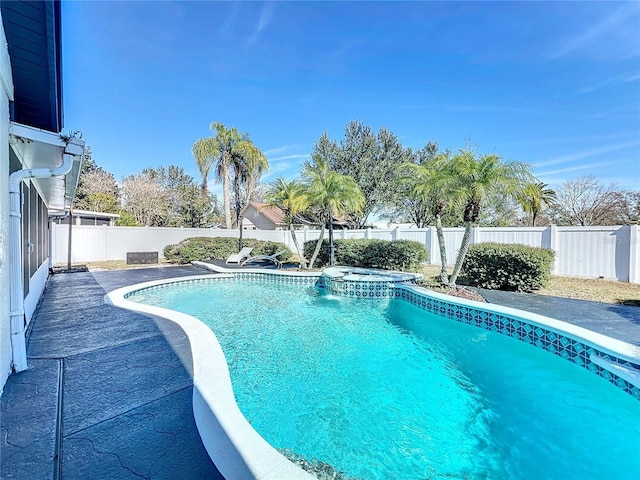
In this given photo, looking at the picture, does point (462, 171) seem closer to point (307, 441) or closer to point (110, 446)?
point (307, 441)

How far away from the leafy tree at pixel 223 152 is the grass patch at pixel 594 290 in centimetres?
1875

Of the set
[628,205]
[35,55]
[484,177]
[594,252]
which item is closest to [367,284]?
[484,177]

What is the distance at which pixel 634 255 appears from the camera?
9344mm

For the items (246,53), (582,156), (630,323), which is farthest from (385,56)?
(582,156)

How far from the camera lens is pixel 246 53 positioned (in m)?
12.8

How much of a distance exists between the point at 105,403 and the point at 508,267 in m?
9.80

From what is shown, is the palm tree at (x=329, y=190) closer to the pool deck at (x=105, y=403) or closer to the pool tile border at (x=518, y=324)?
the pool tile border at (x=518, y=324)

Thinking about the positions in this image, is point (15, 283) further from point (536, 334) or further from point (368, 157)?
point (368, 157)

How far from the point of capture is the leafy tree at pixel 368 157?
966 inches

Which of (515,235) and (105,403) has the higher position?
(515,235)

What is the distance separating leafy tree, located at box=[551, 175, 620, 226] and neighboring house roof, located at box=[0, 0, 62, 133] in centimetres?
2935

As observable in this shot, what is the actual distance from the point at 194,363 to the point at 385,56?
44.8 feet

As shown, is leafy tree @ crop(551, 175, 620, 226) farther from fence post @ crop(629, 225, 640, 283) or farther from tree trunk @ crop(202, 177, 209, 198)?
tree trunk @ crop(202, 177, 209, 198)

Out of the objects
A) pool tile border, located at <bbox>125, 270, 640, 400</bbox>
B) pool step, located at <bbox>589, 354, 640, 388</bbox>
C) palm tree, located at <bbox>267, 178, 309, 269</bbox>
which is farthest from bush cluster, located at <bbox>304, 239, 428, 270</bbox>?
pool step, located at <bbox>589, 354, 640, 388</bbox>
